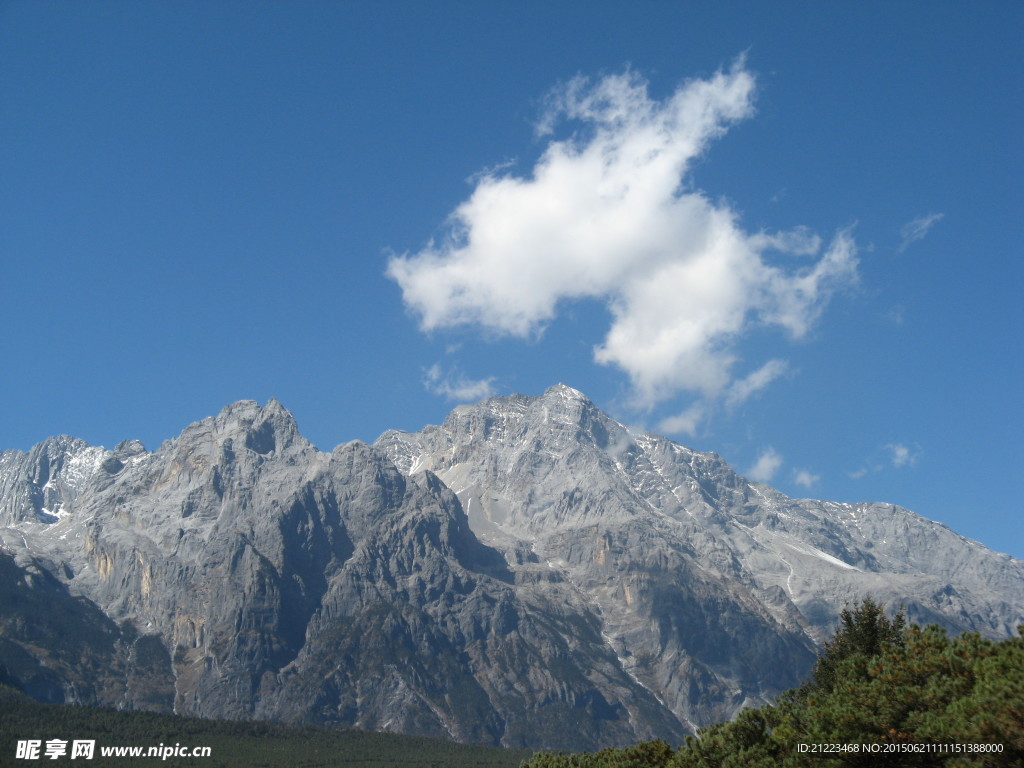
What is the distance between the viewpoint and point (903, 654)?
63.2 m

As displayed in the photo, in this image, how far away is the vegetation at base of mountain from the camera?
163ft

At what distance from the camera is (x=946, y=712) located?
5372 cm

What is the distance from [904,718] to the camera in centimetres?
5759

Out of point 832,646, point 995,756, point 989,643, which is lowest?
point 995,756

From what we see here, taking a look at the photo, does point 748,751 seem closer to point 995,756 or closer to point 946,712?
point 946,712

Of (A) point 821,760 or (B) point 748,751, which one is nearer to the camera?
(A) point 821,760

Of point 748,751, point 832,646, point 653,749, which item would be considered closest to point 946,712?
point 748,751

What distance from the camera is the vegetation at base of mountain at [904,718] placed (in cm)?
4972

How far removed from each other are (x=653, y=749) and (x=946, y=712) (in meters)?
34.7

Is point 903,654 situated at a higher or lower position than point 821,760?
higher

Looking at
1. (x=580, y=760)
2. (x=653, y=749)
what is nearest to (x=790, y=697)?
(x=653, y=749)

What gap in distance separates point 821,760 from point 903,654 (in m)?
9.23

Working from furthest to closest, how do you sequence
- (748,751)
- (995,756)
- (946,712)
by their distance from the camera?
(748,751)
(946,712)
(995,756)

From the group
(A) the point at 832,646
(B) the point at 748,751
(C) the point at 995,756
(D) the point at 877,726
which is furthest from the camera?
(A) the point at 832,646
